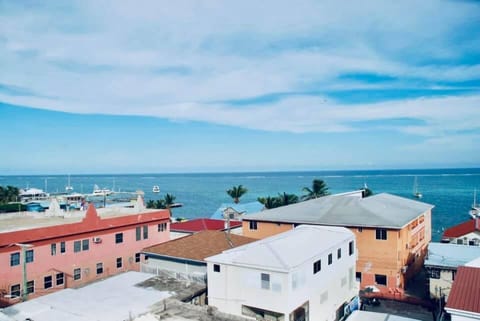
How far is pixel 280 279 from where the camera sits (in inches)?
811

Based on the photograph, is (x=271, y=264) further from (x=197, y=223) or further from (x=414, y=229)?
(x=197, y=223)

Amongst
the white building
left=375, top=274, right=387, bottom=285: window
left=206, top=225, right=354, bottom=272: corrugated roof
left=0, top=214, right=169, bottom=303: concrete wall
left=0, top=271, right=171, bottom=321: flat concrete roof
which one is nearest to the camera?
left=0, top=271, right=171, bottom=321: flat concrete roof

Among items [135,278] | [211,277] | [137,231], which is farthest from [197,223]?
[211,277]

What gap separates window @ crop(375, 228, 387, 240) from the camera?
32.2m

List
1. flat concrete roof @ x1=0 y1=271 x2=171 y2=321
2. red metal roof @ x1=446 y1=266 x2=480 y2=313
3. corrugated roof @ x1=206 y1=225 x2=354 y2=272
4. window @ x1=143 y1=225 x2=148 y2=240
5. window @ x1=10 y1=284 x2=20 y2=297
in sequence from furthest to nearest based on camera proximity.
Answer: window @ x1=143 y1=225 x2=148 y2=240 < window @ x1=10 y1=284 x2=20 y2=297 < corrugated roof @ x1=206 y1=225 x2=354 y2=272 < flat concrete roof @ x1=0 y1=271 x2=171 y2=321 < red metal roof @ x1=446 y1=266 x2=480 y2=313

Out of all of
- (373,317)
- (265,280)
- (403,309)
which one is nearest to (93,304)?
(265,280)

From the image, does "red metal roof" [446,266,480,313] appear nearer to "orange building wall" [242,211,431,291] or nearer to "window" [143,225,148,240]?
"orange building wall" [242,211,431,291]

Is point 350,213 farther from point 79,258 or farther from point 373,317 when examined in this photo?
point 79,258

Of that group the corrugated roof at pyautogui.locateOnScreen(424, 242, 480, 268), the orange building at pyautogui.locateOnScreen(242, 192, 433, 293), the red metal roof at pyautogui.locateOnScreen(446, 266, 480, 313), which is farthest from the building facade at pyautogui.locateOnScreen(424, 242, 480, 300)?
the red metal roof at pyautogui.locateOnScreen(446, 266, 480, 313)

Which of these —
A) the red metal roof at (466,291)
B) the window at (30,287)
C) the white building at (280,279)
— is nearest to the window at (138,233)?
the window at (30,287)

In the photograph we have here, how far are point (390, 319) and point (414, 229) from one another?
1755 centimetres

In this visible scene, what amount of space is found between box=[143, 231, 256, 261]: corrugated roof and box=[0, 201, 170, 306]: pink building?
4702 millimetres

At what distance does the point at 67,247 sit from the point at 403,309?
25.1 meters

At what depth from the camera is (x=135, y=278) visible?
85.9ft
